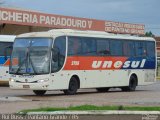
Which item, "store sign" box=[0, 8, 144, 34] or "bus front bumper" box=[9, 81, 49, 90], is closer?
"bus front bumper" box=[9, 81, 49, 90]

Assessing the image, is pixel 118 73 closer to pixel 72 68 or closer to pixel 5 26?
pixel 72 68

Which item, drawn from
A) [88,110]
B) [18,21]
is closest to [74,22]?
[18,21]

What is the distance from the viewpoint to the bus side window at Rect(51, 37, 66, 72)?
1025 inches

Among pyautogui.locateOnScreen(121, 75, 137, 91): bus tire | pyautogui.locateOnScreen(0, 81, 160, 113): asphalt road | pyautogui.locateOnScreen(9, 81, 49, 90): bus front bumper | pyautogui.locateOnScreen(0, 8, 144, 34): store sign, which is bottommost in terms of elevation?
pyautogui.locateOnScreen(0, 81, 160, 113): asphalt road

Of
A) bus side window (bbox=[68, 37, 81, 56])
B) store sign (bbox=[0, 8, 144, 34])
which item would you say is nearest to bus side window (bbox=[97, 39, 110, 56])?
bus side window (bbox=[68, 37, 81, 56])

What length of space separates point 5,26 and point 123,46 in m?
22.7

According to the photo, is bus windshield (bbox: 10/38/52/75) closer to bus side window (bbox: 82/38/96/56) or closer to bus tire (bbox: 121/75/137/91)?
bus side window (bbox: 82/38/96/56)

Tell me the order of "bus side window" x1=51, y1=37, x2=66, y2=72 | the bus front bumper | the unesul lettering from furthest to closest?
1. the unesul lettering
2. "bus side window" x1=51, y1=37, x2=66, y2=72
3. the bus front bumper

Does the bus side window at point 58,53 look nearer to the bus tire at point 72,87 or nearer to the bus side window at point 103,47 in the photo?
the bus tire at point 72,87

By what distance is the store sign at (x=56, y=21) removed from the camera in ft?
155

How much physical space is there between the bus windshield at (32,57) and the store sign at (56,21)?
66.3 ft

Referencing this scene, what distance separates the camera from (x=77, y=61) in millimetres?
27609

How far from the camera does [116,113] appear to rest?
49.9ft

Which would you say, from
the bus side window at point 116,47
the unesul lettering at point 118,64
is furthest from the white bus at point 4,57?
the unesul lettering at point 118,64
